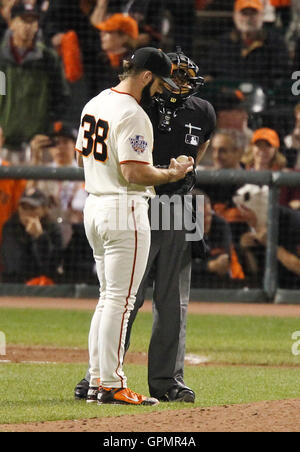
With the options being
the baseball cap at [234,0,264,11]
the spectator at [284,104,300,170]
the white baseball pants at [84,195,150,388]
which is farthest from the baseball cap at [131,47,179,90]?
the baseball cap at [234,0,264,11]

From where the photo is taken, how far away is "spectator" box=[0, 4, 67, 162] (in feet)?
36.7

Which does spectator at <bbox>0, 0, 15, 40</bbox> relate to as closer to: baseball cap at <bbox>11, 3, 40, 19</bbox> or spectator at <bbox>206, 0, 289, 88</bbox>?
baseball cap at <bbox>11, 3, 40, 19</bbox>

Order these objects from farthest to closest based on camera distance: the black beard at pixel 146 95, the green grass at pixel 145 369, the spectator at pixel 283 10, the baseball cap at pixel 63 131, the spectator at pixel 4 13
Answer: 1. the spectator at pixel 283 10
2. the spectator at pixel 4 13
3. the baseball cap at pixel 63 131
4. the green grass at pixel 145 369
5. the black beard at pixel 146 95

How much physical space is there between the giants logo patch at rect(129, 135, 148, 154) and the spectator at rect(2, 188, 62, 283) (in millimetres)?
5641

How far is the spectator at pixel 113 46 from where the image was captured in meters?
11.1

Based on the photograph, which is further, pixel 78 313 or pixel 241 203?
pixel 241 203

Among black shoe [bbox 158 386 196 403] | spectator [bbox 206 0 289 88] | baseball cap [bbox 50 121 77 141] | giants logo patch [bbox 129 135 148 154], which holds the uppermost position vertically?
spectator [bbox 206 0 289 88]

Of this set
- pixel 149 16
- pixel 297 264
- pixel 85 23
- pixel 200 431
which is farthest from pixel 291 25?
pixel 200 431

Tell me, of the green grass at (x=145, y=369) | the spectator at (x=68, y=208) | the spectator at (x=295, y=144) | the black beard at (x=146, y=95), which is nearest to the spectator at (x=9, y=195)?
the spectator at (x=68, y=208)

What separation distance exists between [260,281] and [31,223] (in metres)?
2.45

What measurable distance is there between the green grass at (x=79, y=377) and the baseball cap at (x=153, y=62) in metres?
1.62

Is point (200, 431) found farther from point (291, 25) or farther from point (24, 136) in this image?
point (291, 25)

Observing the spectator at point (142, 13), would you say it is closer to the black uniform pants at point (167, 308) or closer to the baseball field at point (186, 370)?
the baseball field at point (186, 370)

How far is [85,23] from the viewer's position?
39.4ft
